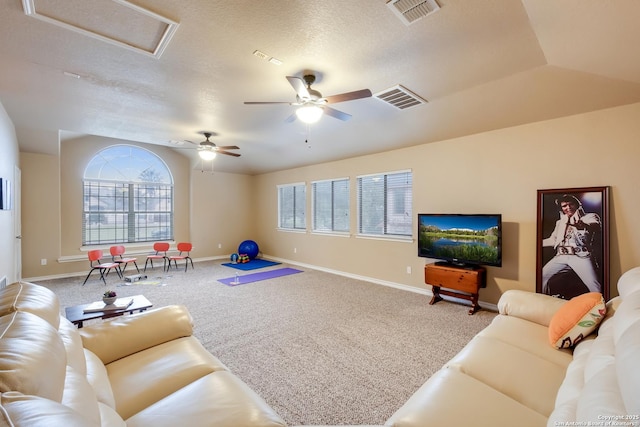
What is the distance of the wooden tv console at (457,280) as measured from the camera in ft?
12.5

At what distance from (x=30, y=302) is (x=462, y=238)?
4407 mm

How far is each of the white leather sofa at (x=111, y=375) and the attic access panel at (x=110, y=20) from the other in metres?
1.91

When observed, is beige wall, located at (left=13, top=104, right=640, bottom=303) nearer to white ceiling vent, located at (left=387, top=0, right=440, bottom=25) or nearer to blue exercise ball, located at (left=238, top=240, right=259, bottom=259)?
blue exercise ball, located at (left=238, top=240, right=259, bottom=259)

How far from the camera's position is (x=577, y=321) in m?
1.83

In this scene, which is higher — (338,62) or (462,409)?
(338,62)

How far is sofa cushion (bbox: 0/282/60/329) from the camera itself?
4.25 feet

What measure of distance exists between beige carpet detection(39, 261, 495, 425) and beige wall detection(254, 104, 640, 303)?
65 centimetres

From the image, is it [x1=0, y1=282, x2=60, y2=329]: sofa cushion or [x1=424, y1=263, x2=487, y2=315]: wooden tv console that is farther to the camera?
[x1=424, y1=263, x2=487, y2=315]: wooden tv console

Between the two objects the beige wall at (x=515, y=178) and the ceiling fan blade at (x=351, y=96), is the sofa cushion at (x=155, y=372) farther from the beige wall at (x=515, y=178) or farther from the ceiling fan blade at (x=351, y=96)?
the beige wall at (x=515, y=178)

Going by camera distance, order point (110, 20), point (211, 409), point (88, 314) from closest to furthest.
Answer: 1. point (211, 409)
2. point (110, 20)
3. point (88, 314)

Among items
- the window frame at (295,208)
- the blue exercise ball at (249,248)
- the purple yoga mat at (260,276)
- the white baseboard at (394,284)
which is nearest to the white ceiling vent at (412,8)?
the white baseboard at (394,284)

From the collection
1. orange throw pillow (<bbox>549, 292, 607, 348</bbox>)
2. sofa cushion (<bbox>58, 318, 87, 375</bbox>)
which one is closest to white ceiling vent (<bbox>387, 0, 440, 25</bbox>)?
orange throw pillow (<bbox>549, 292, 607, 348</bbox>)

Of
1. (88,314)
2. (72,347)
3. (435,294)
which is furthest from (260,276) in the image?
(72,347)

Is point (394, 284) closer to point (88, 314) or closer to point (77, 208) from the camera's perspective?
point (88, 314)
